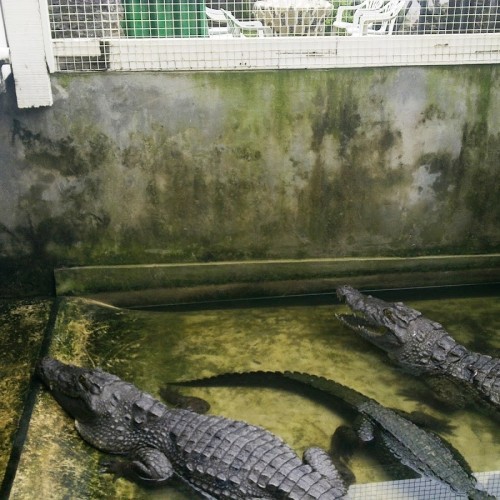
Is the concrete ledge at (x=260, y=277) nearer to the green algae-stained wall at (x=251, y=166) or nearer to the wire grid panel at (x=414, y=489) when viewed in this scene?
the green algae-stained wall at (x=251, y=166)

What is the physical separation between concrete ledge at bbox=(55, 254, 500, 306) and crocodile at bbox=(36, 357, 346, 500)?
120 centimetres

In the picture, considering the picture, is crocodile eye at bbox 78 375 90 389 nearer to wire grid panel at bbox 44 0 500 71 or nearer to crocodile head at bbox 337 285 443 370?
crocodile head at bbox 337 285 443 370

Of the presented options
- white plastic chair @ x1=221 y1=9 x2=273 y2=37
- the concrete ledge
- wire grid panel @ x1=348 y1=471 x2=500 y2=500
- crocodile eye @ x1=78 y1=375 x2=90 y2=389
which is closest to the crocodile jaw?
the concrete ledge

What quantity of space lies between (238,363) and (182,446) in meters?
0.99

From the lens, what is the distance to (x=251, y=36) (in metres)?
4.96

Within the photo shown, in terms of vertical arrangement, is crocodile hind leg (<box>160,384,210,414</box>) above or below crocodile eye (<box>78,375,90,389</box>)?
below

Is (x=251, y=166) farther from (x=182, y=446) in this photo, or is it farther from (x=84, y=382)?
(x=182, y=446)

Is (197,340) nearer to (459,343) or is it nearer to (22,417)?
(22,417)

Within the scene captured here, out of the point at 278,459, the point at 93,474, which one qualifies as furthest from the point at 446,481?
the point at 93,474

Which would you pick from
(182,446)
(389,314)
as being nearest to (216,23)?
(389,314)

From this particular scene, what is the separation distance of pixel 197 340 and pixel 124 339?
525 millimetres

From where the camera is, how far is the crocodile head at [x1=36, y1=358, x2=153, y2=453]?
362cm

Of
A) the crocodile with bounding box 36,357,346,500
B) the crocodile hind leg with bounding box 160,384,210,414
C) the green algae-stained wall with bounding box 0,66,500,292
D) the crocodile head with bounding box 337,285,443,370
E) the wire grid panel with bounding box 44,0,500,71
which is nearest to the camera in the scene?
the crocodile with bounding box 36,357,346,500

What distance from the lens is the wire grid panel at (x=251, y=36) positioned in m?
4.54
